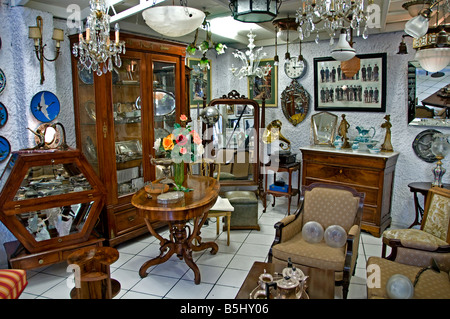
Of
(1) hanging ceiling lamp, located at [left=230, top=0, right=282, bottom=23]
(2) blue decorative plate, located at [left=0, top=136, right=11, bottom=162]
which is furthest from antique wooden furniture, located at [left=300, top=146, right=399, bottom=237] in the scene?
(2) blue decorative plate, located at [left=0, top=136, right=11, bottom=162]

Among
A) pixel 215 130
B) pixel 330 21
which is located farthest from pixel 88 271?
pixel 215 130

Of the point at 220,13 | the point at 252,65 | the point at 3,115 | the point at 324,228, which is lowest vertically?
the point at 324,228

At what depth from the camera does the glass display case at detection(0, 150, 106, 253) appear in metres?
3.23

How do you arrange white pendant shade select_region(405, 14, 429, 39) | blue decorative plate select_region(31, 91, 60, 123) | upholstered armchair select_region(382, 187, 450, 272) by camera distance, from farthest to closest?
blue decorative plate select_region(31, 91, 60, 123), upholstered armchair select_region(382, 187, 450, 272), white pendant shade select_region(405, 14, 429, 39)

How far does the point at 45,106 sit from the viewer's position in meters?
3.74

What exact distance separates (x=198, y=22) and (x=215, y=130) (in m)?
3.07

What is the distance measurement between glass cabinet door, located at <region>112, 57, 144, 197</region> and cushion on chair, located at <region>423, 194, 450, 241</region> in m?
3.41

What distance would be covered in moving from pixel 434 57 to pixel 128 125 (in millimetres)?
3383

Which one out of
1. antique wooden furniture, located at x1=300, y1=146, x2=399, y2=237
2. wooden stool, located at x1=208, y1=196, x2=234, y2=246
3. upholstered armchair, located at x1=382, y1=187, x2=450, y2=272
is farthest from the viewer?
antique wooden furniture, located at x1=300, y1=146, x2=399, y2=237

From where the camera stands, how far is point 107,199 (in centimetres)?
408

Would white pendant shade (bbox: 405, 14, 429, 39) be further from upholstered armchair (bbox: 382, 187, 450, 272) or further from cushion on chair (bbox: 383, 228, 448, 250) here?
cushion on chair (bbox: 383, 228, 448, 250)

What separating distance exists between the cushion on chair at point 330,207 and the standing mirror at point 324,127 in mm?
2000

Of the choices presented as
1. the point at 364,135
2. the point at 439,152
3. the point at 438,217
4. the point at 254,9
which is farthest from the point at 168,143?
the point at 439,152

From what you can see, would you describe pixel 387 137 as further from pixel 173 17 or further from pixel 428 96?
pixel 173 17
